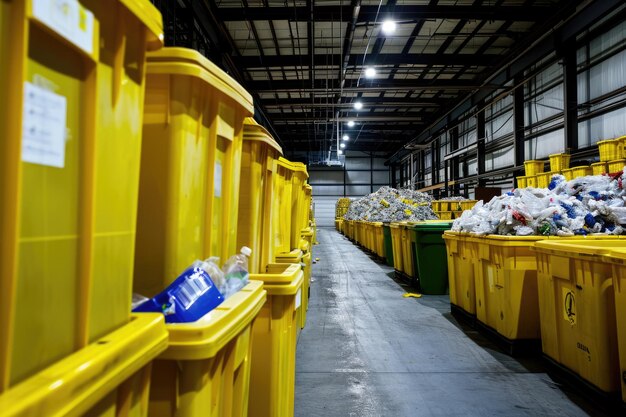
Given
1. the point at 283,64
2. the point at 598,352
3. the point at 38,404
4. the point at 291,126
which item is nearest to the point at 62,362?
the point at 38,404

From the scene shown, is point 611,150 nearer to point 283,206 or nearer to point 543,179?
point 543,179

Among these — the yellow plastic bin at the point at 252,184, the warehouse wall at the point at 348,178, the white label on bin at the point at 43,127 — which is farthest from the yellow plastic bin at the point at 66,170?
the warehouse wall at the point at 348,178

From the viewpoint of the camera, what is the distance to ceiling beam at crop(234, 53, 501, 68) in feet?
32.0

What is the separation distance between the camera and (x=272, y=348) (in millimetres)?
1573

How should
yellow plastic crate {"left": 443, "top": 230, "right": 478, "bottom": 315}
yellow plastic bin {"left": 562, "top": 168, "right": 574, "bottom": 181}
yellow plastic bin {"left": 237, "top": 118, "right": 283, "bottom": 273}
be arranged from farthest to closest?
yellow plastic bin {"left": 562, "top": 168, "right": 574, "bottom": 181} < yellow plastic crate {"left": 443, "top": 230, "right": 478, "bottom": 315} < yellow plastic bin {"left": 237, "top": 118, "right": 283, "bottom": 273}

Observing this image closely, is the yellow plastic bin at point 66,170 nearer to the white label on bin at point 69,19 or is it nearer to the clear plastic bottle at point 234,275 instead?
the white label on bin at point 69,19

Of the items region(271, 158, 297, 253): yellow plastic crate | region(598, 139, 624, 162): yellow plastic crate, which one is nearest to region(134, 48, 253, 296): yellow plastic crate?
region(271, 158, 297, 253): yellow plastic crate

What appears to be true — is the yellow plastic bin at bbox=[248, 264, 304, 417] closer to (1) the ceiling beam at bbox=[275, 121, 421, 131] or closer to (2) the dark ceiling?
(2) the dark ceiling

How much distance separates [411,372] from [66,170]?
2830mm

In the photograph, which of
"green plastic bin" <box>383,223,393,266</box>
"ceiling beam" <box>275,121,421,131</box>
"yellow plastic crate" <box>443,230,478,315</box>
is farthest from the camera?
"ceiling beam" <box>275,121,421,131</box>

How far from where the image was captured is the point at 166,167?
1090mm

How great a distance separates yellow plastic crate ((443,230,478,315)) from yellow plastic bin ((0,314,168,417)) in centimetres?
334

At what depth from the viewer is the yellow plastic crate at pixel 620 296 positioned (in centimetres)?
195

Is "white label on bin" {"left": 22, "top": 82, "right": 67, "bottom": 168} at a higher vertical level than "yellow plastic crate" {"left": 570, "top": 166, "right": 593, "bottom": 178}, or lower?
lower
